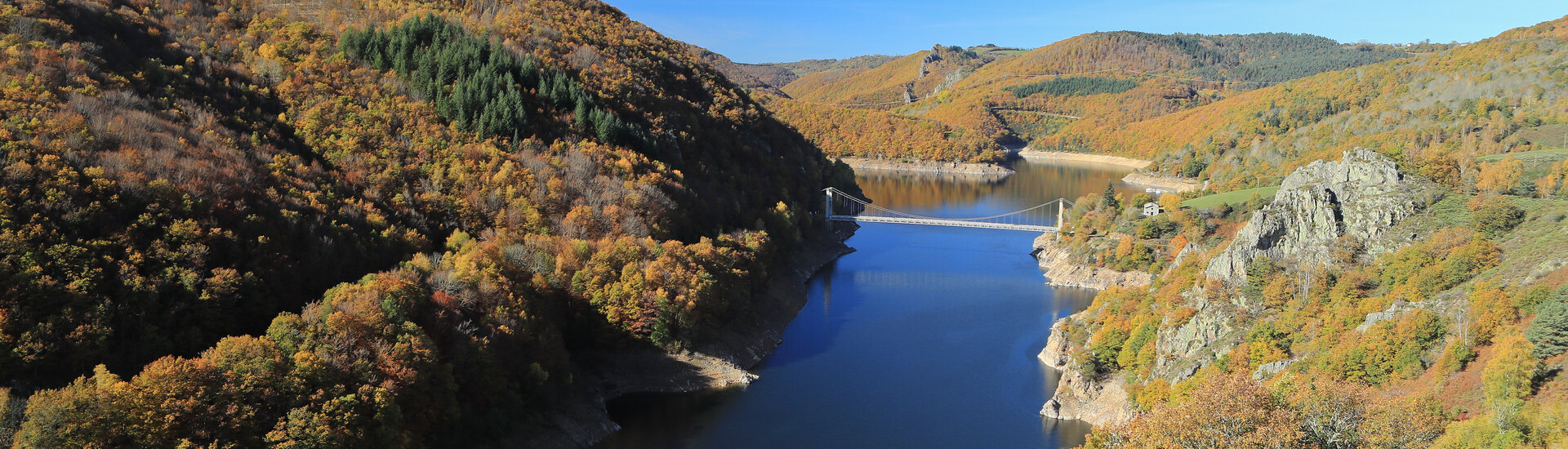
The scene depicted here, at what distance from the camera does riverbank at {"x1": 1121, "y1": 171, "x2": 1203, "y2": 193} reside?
374ft

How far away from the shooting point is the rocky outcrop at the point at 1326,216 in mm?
38250

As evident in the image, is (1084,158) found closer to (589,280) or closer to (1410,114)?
(1410,114)

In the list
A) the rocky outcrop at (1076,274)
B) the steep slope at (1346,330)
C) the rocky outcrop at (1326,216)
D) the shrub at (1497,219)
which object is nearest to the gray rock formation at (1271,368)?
the steep slope at (1346,330)

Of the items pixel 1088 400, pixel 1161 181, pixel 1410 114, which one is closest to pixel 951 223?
pixel 1088 400

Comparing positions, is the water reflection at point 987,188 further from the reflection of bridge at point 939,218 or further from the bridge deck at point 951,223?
the bridge deck at point 951,223

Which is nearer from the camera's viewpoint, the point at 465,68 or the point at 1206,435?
the point at 1206,435

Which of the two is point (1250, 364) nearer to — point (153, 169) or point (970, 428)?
point (970, 428)

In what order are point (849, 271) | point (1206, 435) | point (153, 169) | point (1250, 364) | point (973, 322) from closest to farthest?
point (1206, 435), point (1250, 364), point (153, 169), point (973, 322), point (849, 271)

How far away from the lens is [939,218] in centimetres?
8738

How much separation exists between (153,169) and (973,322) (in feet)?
120

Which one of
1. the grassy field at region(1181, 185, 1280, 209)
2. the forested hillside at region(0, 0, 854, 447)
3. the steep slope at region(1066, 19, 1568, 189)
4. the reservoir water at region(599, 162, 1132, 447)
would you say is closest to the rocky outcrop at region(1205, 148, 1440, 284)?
the steep slope at region(1066, 19, 1568, 189)

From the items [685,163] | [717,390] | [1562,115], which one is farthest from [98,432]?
[1562,115]

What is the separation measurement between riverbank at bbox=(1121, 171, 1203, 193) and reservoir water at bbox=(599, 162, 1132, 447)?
46.8 meters

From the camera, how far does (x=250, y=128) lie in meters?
43.4
